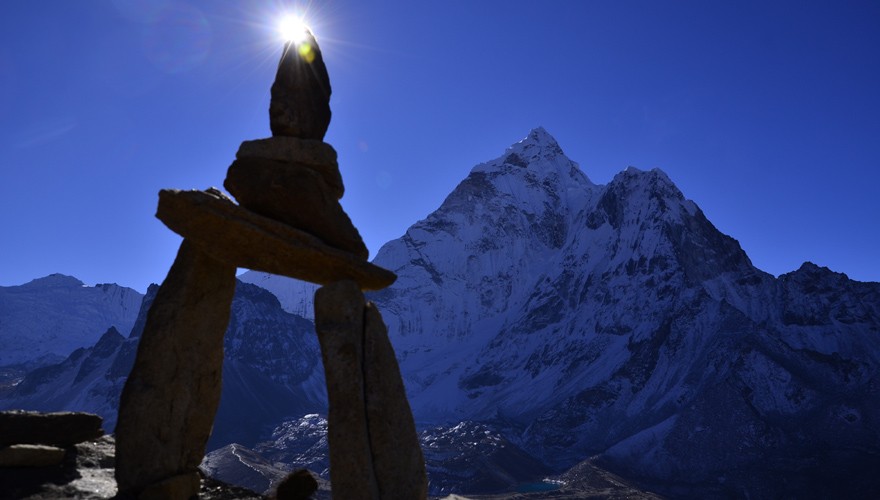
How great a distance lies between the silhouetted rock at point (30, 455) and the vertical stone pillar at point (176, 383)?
1.50m

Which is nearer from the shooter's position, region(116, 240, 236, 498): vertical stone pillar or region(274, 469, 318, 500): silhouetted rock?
region(116, 240, 236, 498): vertical stone pillar

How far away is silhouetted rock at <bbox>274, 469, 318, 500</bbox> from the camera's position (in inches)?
622

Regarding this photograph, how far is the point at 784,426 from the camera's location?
166m

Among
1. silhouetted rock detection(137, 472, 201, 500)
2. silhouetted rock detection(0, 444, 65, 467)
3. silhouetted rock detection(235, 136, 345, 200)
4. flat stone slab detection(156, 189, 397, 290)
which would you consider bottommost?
silhouetted rock detection(137, 472, 201, 500)

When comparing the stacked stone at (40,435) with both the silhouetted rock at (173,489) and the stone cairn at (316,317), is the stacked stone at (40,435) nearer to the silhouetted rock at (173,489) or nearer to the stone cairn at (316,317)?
the stone cairn at (316,317)

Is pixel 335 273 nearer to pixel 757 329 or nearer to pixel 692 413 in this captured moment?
pixel 692 413

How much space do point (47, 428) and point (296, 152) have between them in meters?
7.78

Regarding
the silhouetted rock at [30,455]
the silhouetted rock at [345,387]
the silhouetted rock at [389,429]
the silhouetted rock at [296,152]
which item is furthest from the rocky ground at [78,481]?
the silhouetted rock at [296,152]

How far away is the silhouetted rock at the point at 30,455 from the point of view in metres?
13.7

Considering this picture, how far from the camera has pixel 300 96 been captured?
17.2 metres

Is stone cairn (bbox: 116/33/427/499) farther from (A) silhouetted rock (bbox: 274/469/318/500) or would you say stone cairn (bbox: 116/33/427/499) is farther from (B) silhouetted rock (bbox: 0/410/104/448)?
(B) silhouetted rock (bbox: 0/410/104/448)

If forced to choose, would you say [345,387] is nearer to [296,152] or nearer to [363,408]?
[363,408]

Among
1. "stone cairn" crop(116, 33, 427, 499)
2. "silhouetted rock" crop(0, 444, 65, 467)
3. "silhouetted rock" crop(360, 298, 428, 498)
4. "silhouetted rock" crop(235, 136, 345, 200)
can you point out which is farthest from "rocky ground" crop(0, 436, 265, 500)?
"silhouetted rock" crop(235, 136, 345, 200)

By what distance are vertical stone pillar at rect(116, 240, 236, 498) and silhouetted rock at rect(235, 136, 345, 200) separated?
2554mm
